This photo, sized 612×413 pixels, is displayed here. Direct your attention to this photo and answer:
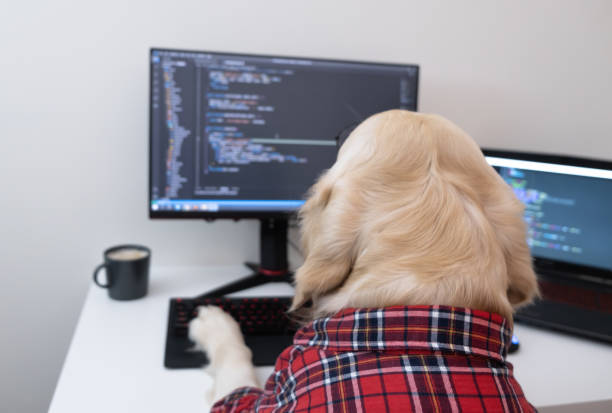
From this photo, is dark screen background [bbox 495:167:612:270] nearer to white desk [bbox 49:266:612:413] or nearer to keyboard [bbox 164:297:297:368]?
white desk [bbox 49:266:612:413]

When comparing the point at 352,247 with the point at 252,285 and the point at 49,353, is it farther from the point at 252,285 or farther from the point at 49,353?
the point at 49,353

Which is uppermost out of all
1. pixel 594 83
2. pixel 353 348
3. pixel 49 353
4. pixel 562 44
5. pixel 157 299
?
pixel 562 44

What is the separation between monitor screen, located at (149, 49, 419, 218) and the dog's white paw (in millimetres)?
262

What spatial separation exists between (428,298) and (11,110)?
107 cm

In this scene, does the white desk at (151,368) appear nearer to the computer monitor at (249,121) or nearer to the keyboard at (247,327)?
the keyboard at (247,327)

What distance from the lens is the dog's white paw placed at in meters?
0.93

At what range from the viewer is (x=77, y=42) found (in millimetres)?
1165

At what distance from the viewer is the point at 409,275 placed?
0.59m

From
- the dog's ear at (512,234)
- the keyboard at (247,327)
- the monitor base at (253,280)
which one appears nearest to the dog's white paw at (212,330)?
the keyboard at (247,327)

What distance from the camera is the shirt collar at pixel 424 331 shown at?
0.56 meters

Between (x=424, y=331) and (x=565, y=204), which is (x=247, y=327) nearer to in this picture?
(x=424, y=331)

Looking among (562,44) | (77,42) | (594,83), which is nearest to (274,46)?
(77,42)

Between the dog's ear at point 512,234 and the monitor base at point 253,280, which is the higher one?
the dog's ear at point 512,234

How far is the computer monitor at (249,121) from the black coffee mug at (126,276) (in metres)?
0.12
